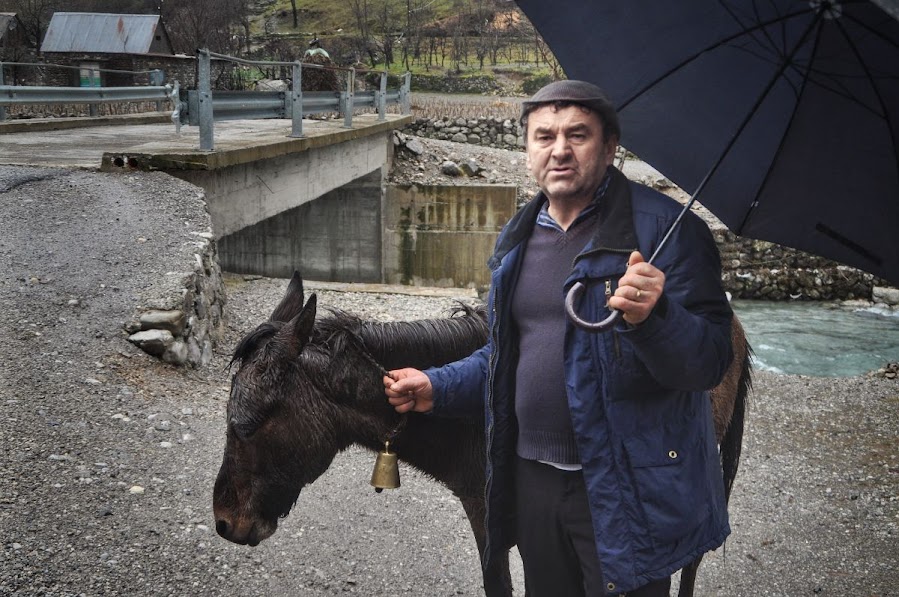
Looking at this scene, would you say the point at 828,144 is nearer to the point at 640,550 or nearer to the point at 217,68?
the point at 640,550

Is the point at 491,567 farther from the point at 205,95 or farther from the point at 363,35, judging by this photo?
the point at 363,35

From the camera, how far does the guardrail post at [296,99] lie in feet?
37.2

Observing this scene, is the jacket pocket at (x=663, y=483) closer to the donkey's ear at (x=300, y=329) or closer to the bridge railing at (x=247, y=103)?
the donkey's ear at (x=300, y=329)

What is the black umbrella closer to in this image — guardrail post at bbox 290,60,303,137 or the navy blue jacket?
the navy blue jacket

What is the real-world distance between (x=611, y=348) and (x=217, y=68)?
130 ft

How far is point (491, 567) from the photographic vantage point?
2475 millimetres

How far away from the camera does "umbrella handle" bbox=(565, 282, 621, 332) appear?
171cm

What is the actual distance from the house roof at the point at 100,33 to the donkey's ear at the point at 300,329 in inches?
1440

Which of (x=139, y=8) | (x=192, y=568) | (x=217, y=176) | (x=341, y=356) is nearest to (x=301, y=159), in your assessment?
(x=217, y=176)

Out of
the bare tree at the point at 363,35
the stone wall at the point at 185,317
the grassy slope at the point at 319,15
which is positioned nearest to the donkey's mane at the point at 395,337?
the stone wall at the point at 185,317

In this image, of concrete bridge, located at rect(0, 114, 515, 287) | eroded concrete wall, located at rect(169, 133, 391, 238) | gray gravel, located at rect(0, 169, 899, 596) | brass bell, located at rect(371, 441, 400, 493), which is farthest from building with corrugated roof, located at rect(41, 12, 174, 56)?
brass bell, located at rect(371, 441, 400, 493)

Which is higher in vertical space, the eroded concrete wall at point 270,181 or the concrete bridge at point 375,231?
the eroded concrete wall at point 270,181

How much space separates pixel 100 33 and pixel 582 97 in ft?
128

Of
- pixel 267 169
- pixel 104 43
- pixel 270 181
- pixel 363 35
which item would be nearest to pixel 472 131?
pixel 270 181
